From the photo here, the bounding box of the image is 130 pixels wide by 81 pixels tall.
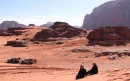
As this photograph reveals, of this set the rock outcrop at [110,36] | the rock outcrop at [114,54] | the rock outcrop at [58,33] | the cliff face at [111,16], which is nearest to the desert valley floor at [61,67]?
the rock outcrop at [114,54]

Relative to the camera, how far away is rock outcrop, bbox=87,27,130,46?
4910 centimetres

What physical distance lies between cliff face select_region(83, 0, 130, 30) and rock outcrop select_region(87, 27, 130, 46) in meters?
59.3

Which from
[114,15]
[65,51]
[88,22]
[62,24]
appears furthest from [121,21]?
[65,51]

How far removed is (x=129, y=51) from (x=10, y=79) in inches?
843

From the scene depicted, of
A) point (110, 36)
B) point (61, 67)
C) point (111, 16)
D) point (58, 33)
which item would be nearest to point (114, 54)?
point (61, 67)

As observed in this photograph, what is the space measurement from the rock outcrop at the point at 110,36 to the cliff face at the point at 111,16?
59.3 metres

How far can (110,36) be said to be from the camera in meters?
50.0

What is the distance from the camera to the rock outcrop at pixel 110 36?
4910 centimetres

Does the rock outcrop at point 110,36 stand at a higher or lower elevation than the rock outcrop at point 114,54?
higher

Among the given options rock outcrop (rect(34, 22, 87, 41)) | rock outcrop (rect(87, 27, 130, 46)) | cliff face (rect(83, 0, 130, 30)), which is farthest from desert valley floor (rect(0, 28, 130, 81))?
cliff face (rect(83, 0, 130, 30))

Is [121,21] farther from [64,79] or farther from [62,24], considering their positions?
[64,79]

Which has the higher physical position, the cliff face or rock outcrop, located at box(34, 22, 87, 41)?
the cliff face

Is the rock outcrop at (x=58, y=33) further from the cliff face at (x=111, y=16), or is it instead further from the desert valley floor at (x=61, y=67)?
the cliff face at (x=111, y=16)

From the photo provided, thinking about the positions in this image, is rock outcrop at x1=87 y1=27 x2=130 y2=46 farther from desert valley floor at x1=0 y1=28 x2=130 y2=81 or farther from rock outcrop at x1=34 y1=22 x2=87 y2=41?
rock outcrop at x1=34 y1=22 x2=87 y2=41
